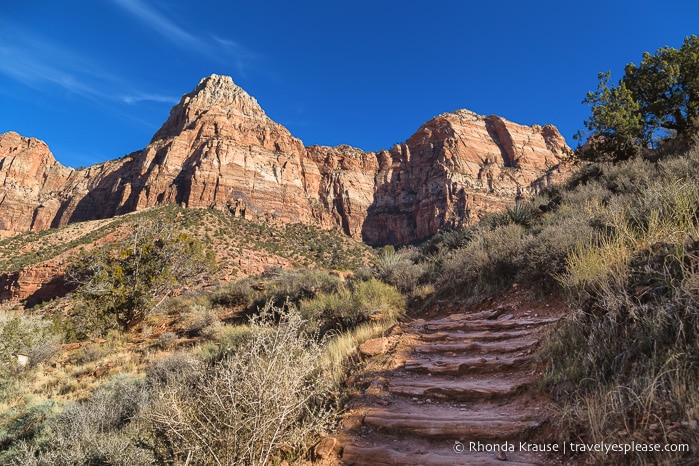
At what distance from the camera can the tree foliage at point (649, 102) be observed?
12.8 meters

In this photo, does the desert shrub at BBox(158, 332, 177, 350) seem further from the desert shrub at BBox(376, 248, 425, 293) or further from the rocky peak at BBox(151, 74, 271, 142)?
the rocky peak at BBox(151, 74, 271, 142)

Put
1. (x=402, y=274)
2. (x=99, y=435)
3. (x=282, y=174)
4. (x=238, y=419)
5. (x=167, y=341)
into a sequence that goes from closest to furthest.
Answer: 1. (x=238, y=419)
2. (x=99, y=435)
3. (x=402, y=274)
4. (x=167, y=341)
5. (x=282, y=174)

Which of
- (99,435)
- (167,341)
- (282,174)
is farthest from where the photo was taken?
(282,174)

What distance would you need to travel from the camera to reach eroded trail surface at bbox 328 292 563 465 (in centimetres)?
274

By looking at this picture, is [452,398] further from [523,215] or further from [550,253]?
[523,215]

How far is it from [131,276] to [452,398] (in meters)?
14.7

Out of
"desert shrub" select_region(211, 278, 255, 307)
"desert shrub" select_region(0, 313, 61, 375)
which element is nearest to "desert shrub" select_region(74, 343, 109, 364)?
"desert shrub" select_region(0, 313, 61, 375)

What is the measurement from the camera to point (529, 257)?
6.61 meters

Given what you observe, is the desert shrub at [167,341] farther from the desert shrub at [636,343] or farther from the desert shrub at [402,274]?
the desert shrub at [636,343]

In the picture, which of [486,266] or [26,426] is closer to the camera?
[26,426]

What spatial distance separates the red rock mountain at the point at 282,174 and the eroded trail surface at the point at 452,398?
2528 inches

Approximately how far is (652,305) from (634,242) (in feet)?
4.28

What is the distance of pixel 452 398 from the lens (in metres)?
3.65

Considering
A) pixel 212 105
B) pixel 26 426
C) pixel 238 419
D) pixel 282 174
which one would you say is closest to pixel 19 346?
pixel 26 426
